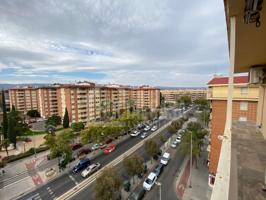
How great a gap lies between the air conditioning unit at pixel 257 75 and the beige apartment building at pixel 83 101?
34.1 m

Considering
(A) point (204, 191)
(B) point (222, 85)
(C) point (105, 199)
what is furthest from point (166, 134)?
(C) point (105, 199)

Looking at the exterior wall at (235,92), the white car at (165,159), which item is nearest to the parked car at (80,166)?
the white car at (165,159)

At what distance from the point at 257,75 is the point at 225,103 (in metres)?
8.14

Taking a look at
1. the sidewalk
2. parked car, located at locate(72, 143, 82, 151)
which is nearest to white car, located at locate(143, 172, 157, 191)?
the sidewalk

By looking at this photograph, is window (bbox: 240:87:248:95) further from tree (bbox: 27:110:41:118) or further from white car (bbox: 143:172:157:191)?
tree (bbox: 27:110:41:118)

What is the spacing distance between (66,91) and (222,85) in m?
31.5

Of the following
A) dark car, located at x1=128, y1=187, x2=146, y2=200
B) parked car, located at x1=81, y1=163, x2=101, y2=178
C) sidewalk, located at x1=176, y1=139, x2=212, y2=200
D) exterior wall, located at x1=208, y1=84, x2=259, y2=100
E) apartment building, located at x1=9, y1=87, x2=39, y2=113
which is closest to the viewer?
exterior wall, located at x1=208, y1=84, x2=259, y2=100

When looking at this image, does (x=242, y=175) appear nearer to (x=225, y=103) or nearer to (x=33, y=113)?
(x=225, y=103)

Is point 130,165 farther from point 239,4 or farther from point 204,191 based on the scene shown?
point 239,4

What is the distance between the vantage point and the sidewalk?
1364 centimetres

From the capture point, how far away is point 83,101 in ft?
120

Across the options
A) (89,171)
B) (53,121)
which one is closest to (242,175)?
(89,171)

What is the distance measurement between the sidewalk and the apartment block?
1.38m

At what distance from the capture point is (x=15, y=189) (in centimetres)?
1489
